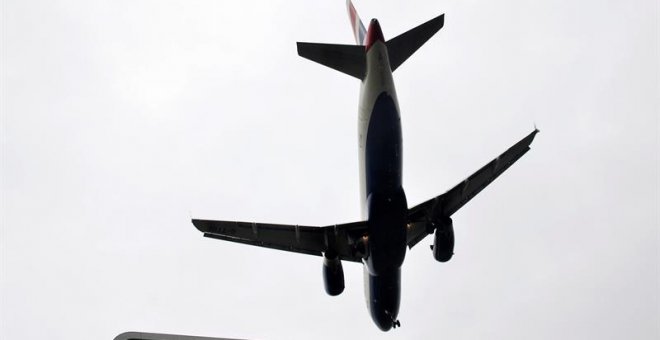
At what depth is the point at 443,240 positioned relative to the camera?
28047 mm

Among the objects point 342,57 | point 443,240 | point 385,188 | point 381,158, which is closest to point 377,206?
point 385,188

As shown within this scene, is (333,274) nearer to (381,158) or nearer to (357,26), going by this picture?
(381,158)

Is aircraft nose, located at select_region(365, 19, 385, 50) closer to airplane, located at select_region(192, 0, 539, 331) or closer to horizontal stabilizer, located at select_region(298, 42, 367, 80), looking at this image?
airplane, located at select_region(192, 0, 539, 331)

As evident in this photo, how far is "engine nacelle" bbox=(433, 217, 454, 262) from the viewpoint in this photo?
28062mm

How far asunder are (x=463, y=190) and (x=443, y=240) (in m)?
2.49

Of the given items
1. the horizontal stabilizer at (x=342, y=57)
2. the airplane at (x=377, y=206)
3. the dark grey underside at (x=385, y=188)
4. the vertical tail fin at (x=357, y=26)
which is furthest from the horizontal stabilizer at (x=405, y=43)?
the dark grey underside at (x=385, y=188)

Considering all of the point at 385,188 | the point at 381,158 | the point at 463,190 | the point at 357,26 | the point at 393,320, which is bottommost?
the point at 393,320

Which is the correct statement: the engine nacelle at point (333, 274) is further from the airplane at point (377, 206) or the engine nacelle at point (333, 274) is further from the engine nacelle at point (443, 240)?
the engine nacelle at point (443, 240)

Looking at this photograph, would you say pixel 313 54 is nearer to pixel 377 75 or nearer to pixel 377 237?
pixel 377 75

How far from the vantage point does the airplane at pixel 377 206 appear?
24562mm

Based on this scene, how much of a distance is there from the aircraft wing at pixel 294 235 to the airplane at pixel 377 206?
0.04 metres

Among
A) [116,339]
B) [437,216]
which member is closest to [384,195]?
[437,216]

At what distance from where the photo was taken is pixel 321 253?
97.7ft

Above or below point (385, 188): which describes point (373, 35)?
above
